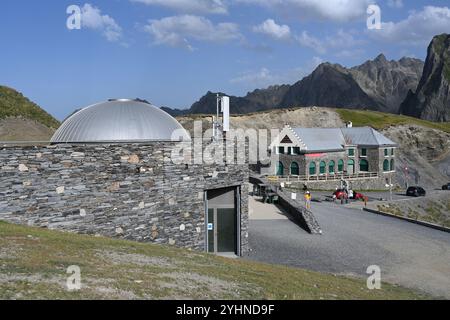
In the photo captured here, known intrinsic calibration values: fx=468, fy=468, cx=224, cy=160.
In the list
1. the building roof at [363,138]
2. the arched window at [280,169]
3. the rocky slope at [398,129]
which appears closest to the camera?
the arched window at [280,169]

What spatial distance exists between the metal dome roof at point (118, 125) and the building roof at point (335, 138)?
43.8m

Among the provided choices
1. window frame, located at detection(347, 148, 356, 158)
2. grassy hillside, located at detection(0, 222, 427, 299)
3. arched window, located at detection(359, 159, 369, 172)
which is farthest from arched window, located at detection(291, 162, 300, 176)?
grassy hillside, located at detection(0, 222, 427, 299)

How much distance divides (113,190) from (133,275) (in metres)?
8.00

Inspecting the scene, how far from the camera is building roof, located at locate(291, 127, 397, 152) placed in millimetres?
68312

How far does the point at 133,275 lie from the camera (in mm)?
11914

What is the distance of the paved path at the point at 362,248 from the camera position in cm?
2169

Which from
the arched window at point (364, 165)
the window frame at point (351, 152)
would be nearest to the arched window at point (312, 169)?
the window frame at point (351, 152)

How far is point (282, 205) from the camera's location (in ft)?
128

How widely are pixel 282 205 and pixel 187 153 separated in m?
18.9

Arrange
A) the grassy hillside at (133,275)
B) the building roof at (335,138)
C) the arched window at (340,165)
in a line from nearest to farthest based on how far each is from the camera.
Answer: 1. the grassy hillside at (133,275)
2. the building roof at (335,138)
3. the arched window at (340,165)

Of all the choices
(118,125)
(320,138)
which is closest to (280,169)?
(320,138)

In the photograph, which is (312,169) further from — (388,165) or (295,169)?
(388,165)

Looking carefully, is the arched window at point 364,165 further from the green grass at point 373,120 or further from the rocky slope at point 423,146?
the green grass at point 373,120
